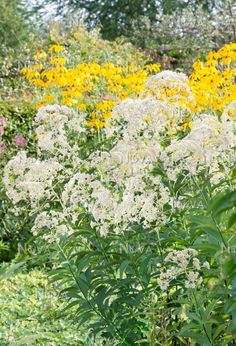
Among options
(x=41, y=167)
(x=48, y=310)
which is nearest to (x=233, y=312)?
(x=41, y=167)

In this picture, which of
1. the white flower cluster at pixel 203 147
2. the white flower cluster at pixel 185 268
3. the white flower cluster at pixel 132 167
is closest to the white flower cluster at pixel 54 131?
the white flower cluster at pixel 132 167

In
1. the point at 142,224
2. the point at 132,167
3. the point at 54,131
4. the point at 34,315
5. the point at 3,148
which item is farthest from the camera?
the point at 3,148

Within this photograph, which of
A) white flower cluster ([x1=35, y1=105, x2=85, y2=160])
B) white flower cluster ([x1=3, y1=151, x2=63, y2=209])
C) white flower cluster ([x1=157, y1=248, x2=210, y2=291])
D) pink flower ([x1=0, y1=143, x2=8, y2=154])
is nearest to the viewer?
white flower cluster ([x1=157, y1=248, x2=210, y2=291])

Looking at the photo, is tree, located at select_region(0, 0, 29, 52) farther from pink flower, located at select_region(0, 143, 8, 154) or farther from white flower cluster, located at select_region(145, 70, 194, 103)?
white flower cluster, located at select_region(145, 70, 194, 103)

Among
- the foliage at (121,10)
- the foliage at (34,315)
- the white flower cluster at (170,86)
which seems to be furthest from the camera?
the foliage at (121,10)

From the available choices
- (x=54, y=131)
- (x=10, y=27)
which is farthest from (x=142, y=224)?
(x=10, y=27)

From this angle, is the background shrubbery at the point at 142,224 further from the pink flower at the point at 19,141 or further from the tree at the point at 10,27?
the tree at the point at 10,27

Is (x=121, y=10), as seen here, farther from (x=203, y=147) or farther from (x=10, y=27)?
(x=203, y=147)

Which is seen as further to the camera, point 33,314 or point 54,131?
point 33,314

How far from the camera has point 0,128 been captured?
7.07m

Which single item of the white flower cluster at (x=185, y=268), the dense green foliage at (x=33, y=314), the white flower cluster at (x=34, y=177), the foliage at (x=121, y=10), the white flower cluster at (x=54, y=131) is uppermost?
the foliage at (x=121, y=10)

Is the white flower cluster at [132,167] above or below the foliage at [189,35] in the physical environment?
below

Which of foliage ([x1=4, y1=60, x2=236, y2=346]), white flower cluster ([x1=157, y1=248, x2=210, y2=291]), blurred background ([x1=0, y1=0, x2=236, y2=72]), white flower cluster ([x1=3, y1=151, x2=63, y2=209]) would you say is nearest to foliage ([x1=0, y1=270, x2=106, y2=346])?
foliage ([x1=4, y1=60, x2=236, y2=346])

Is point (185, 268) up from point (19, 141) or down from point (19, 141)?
down
